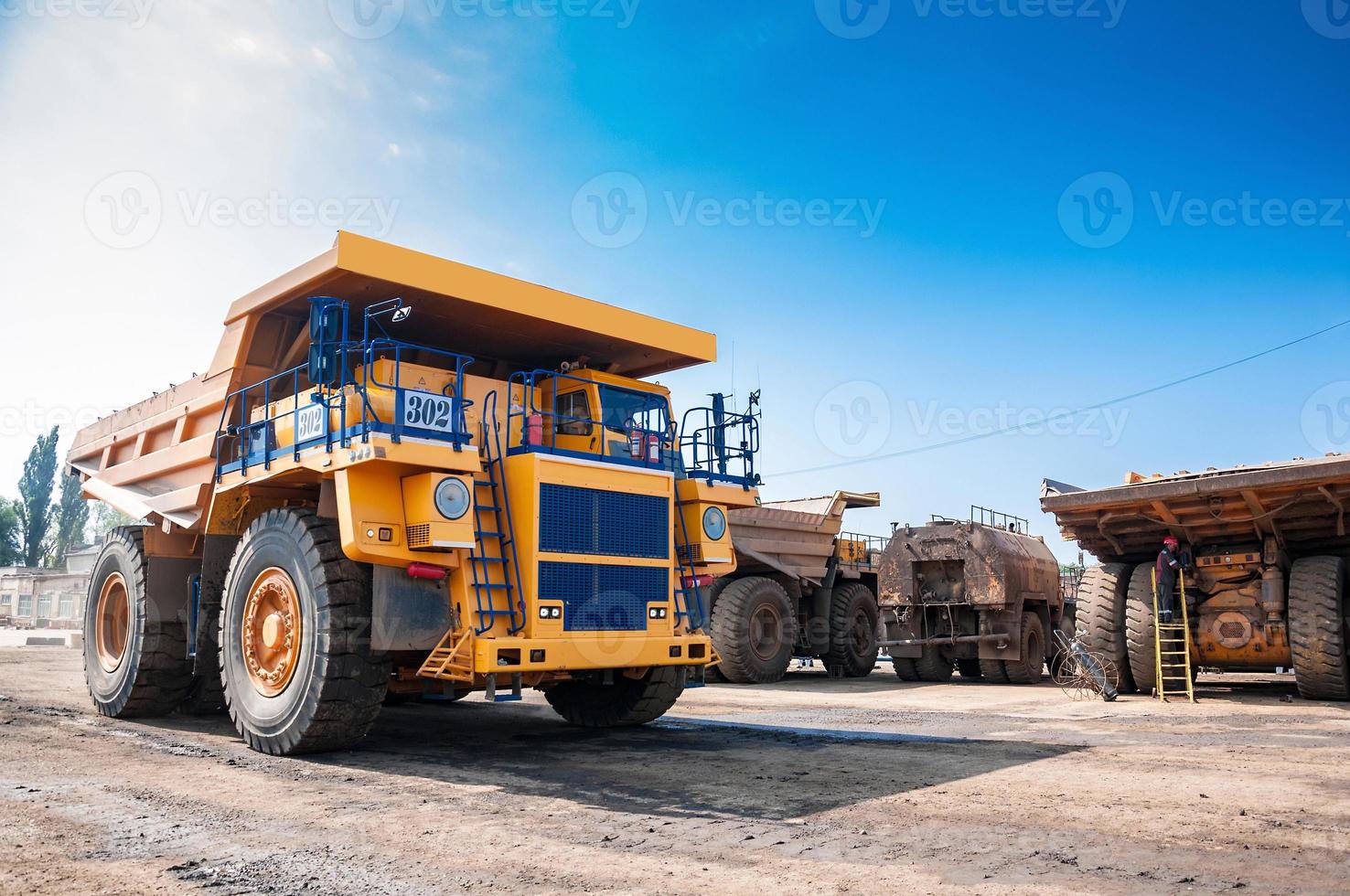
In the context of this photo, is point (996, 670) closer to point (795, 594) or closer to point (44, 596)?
point (795, 594)

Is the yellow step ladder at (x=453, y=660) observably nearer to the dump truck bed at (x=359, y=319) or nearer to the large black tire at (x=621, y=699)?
the large black tire at (x=621, y=699)

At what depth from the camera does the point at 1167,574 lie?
1261 centimetres

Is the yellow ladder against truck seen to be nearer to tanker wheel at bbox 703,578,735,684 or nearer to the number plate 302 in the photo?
tanker wheel at bbox 703,578,735,684

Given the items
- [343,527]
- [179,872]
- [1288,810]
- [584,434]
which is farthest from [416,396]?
[1288,810]

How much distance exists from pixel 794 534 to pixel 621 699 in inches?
334

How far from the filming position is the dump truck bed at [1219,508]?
444 inches

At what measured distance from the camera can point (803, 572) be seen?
18.4 m

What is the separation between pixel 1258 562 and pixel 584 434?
347 inches

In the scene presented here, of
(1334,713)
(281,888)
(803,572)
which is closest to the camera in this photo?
(281,888)

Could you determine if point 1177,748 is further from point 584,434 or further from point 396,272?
point 396,272

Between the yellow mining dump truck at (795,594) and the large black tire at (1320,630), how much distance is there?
7354mm

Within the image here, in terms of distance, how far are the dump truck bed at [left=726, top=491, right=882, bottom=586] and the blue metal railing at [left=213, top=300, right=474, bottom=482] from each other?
8.85 metres

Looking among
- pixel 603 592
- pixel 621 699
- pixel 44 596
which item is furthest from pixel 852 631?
pixel 44 596

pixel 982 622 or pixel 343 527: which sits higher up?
pixel 343 527
